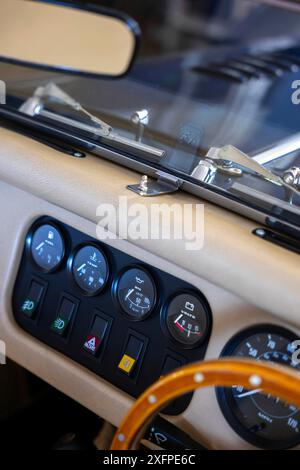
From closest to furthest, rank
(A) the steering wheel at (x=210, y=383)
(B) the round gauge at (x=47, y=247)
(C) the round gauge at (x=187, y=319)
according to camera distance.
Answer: (A) the steering wheel at (x=210, y=383), (C) the round gauge at (x=187, y=319), (B) the round gauge at (x=47, y=247)

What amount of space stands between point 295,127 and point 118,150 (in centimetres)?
41

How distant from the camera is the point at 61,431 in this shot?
3.61ft

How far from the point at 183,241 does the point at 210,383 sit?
0.70 feet

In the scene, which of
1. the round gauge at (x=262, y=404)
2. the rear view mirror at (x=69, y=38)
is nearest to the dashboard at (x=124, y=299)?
the round gauge at (x=262, y=404)

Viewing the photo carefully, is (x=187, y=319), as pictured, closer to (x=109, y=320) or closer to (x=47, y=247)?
(x=109, y=320)

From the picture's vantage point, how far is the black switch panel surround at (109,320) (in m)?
0.82

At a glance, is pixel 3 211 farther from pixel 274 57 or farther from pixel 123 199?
pixel 274 57

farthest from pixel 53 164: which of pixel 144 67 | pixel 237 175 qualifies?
pixel 144 67

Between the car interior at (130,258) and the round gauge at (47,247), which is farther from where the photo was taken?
the round gauge at (47,247)

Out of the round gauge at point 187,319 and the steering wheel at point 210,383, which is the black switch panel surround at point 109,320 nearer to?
the round gauge at point 187,319

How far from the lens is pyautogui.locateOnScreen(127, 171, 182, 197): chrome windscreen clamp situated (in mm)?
832

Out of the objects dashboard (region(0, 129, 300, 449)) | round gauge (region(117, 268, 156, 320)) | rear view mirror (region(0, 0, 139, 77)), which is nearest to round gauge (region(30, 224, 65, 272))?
dashboard (region(0, 129, 300, 449))

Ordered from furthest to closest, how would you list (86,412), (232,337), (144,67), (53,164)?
1. (144,67)
2. (86,412)
3. (53,164)
4. (232,337)

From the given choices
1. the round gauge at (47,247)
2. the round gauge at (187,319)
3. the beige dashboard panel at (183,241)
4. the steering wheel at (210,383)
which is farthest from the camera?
the round gauge at (47,247)
